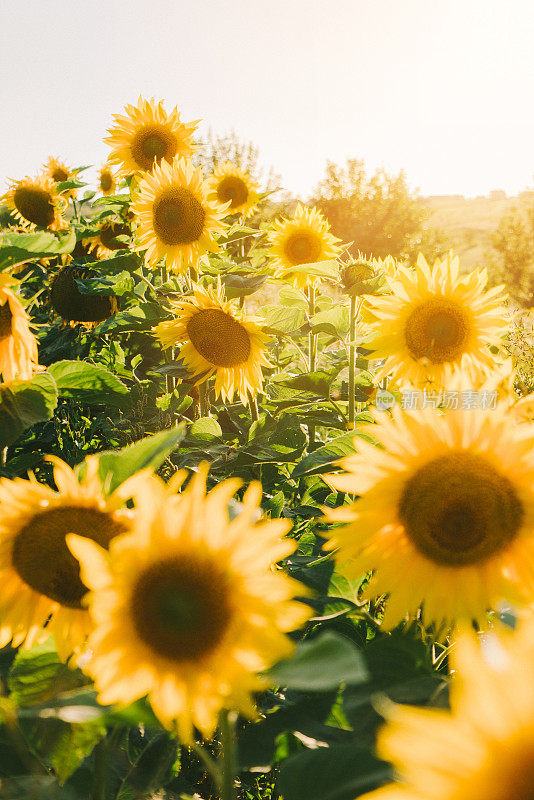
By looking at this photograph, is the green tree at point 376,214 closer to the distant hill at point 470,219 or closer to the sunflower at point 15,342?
the sunflower at point 15,342

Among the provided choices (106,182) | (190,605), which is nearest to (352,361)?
(190,605)

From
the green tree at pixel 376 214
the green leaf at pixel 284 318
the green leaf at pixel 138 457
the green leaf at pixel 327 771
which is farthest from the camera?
the green tree at pixel 376 214

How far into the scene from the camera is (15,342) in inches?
37.6

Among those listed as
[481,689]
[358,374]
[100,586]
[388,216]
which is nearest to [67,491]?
[100,586]

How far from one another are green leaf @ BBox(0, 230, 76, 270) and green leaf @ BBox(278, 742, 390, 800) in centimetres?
67

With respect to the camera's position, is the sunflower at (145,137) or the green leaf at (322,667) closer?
the green leaf at (322,667)

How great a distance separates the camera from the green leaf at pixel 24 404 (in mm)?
844

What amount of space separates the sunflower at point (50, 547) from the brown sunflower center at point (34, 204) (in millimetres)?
3193

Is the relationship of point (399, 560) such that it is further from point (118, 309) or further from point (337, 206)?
point (337, 206)

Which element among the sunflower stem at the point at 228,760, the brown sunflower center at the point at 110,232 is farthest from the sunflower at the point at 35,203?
the sunflower stem at the point at 228,760

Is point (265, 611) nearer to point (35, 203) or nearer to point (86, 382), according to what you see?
point (86, 382)

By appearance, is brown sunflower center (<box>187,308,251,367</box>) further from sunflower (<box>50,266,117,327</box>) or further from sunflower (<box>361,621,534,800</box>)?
sunflower (<box>361,621,534,800</box>)

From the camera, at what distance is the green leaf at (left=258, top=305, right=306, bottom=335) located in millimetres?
2182

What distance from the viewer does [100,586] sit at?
0.55m
